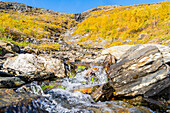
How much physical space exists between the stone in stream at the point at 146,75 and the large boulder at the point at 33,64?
5.20m

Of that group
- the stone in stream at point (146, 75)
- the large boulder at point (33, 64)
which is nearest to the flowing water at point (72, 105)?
the stone in stream at point (146, 75)

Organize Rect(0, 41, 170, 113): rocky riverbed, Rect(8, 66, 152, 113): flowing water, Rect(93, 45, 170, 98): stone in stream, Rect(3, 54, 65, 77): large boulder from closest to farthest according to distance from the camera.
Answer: Rect(8, 66, 152, 113): flowing water, Rect(0, 41, 170, 113): rocky riverbed, Rect(93, 45, 170, 98): stone in stream, Rect(3, 54, 65, 77): large boulder

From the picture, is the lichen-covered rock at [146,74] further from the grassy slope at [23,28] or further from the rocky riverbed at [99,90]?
the grassy slope at [23,28]

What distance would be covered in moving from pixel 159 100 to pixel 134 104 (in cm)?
152

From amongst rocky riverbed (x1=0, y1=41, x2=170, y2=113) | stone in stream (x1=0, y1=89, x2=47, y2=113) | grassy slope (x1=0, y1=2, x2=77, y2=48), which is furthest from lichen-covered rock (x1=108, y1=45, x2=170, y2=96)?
grassy slope (x1=0, y1=2, x2=77, y2=48)

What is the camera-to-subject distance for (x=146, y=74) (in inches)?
262

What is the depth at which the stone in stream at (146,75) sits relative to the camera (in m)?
6.12

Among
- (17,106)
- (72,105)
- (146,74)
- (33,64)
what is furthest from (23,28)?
(146,74)

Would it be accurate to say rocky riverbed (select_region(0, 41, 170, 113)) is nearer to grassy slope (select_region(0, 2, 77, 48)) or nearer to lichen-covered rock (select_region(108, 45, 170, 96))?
lichen-covered rock (select_region(108, 45, 170, 96))

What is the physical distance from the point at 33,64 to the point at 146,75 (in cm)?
933

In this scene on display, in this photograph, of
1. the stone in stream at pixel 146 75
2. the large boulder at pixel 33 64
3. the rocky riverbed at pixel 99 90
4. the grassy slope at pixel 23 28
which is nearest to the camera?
the rocky riverbed at pixel 99 90

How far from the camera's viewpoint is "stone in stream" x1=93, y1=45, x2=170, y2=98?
6117mm

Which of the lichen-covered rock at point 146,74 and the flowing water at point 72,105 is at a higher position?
the lichen-covered rock at point 146,74

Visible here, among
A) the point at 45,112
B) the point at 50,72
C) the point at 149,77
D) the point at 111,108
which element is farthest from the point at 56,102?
the point at 149,77
